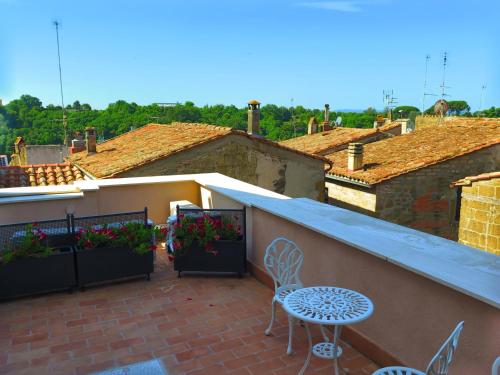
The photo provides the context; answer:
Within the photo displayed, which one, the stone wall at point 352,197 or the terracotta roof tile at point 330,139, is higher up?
the terracotta roof tile at point 330,139

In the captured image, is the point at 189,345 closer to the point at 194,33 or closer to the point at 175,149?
the point at 175,149

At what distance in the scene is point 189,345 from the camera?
3.82 meters

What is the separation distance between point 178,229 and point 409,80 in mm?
4361

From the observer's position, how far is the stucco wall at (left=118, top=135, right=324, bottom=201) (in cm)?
1227

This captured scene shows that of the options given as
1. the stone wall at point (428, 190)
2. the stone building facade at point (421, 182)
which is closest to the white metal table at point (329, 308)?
the stone building facade at point (421, 182)

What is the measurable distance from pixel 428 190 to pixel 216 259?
12.5m

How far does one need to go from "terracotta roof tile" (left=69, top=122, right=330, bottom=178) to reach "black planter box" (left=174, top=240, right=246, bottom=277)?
6.81m

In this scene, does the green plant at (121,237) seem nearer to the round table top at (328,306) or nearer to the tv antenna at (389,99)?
the round table top at (328,306)

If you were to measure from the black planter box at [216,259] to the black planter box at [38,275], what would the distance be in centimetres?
127

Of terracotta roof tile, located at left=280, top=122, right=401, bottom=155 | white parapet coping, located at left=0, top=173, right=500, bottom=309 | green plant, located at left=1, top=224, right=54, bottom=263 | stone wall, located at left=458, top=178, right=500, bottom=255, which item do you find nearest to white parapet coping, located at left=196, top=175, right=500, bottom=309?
white parapet coping, located at left=0, top=173, right=500, bottom=309

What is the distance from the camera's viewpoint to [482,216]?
37.6 ft

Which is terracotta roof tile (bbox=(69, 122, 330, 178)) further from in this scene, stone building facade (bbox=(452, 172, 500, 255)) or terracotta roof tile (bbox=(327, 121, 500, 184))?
stone building facade (bbox=(452, 172, 500, 255))

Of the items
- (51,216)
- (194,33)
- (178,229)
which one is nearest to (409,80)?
(178,229)

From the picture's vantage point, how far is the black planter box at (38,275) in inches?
181
